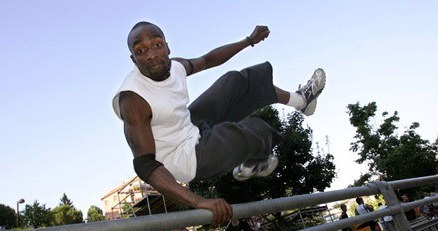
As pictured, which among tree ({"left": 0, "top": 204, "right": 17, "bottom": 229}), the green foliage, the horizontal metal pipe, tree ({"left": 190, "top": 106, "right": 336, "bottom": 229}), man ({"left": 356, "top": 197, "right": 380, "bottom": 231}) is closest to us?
the horizontal metal pipe

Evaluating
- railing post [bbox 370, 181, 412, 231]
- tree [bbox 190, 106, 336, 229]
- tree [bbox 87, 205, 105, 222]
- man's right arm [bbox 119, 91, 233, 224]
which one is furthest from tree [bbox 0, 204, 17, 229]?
railing post [bbox 370, 181, 412, 231]

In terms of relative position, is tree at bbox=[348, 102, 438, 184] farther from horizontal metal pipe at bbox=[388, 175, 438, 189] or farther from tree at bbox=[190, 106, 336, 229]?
horizontal metal pipe at bbox=[388, 175, 438, 189]

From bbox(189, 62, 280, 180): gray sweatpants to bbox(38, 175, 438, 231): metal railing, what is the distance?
0.56 m

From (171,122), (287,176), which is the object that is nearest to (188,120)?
(171,122)

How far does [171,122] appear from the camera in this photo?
2381 millimetres

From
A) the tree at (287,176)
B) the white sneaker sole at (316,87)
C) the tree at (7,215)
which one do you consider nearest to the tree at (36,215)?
the tree at (7,215)

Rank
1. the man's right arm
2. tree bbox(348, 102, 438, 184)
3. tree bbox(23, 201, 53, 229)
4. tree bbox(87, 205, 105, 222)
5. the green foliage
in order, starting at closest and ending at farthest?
1. the man's right arm
2. tree bbox(348, 102, 438, 184)
3. tree bbox(23, 201, 53, 229)
4. the green foliage
5. tree bbox(87, 205, 105, 222)

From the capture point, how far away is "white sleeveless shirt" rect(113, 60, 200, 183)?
2236 millimetres

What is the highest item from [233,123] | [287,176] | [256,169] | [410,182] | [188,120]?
[287,176]

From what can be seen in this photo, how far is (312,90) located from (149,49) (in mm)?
1618

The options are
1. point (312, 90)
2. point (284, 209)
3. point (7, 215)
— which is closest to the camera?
point (284, 209)

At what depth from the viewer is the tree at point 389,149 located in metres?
33.3

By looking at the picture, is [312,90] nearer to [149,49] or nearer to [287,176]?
[149,49]

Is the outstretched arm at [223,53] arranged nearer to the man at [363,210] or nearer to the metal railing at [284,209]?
the metal railing at [284,209]
